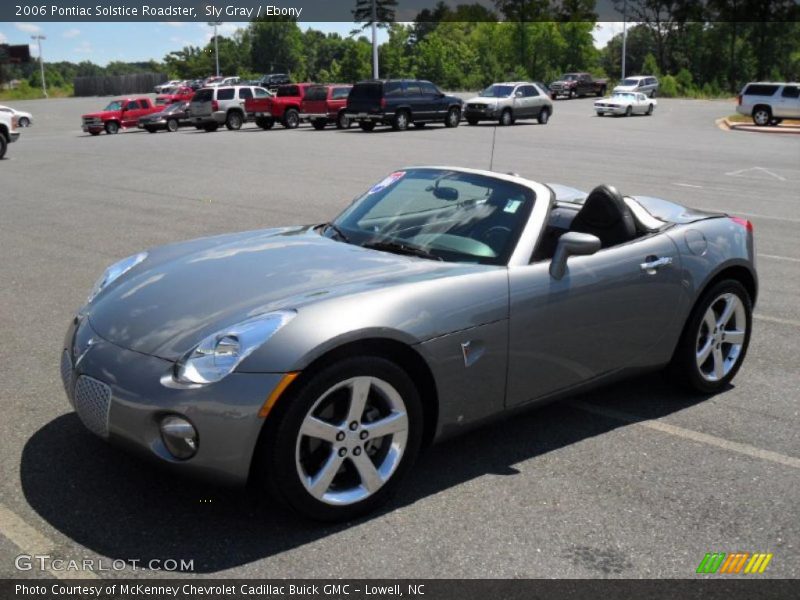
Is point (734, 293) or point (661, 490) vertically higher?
point (734, 293)

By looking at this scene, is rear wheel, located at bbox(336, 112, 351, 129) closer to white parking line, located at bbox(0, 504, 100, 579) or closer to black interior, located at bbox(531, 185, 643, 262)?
black interior, located at bbox(531, 185, 643, 262)

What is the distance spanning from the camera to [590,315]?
182 inches

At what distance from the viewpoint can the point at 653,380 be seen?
5.84m

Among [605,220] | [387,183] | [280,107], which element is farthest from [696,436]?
[280,107]

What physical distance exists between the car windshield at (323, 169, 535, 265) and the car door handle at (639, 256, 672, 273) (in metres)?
0.75

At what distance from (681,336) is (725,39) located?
9960cm

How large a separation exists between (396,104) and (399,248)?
31062mm

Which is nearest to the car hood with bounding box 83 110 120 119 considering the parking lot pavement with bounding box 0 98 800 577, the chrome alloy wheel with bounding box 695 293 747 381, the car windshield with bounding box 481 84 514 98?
the car windshield with bounding box 481 84 514 98

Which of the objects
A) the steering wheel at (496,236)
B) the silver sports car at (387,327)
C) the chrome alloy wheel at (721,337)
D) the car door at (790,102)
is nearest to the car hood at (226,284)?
the silver sports car at (387,327)

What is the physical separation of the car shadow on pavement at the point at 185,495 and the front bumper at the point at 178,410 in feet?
0.85

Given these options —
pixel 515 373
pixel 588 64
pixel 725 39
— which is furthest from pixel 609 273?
pixel 588 64

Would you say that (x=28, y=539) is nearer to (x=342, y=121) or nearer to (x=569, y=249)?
(x=569, y=249)

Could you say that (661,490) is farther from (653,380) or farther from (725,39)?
(725,39)

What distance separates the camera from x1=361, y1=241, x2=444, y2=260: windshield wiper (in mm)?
4574
